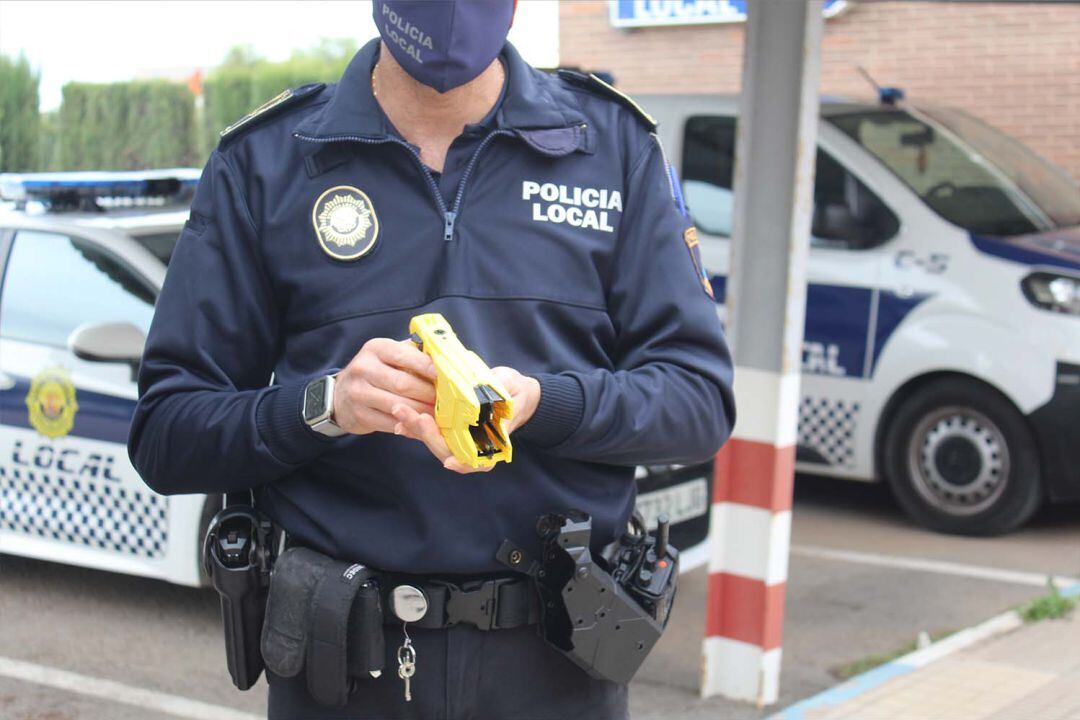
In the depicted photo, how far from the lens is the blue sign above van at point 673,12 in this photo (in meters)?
11.9

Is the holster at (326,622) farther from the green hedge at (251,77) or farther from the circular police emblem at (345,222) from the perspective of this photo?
the green hedge at (251,77)

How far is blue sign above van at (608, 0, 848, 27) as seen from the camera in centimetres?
1193

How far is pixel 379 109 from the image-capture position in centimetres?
197

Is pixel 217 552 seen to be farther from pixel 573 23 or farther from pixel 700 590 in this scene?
pixel 573 23

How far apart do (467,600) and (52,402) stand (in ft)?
8.76

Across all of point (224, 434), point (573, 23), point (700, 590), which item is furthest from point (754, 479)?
point (573, 23)

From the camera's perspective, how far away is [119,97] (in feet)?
12.2

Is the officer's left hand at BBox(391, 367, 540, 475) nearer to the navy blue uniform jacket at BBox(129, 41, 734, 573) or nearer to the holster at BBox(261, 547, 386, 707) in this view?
the navy blue uniform jacket at BBox(129, 41, 734, 573)

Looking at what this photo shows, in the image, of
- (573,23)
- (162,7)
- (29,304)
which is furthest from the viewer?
(573,23)

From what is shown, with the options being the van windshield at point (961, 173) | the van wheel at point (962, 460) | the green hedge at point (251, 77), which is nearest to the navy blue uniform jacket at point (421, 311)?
the green hedge at point (251, 77)

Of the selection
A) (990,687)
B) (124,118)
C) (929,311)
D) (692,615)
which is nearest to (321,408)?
(124,118)

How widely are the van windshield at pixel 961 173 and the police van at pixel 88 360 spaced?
362 cm

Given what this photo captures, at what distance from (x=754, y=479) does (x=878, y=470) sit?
2667mm

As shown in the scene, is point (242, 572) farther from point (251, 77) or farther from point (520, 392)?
point (251, 77)
